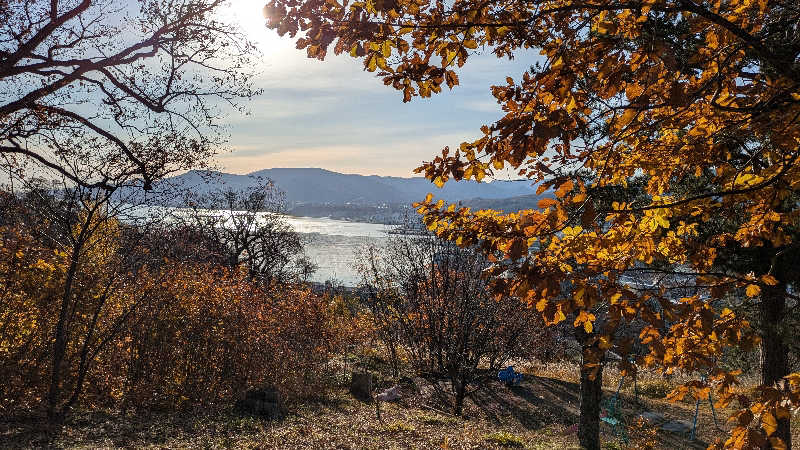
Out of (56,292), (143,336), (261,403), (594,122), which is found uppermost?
(594,122)

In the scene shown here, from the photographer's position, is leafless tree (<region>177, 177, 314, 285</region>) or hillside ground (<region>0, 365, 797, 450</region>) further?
leafless tree (<region>177, 177, 314, 285</region>)

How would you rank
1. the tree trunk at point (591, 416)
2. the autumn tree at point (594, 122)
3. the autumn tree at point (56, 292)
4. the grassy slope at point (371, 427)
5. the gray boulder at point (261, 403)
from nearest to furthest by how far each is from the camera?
the autumn tree at point (594, 122) < the autumn tree at point (56, 292) < the grassy slope at point (371, 427) < the tree trunk at point (591, 416) < the gray boulder at point (261, 403)

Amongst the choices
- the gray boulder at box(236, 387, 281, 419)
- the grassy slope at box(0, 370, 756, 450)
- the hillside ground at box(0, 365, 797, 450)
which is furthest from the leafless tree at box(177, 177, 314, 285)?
the gray boulder at box(236, 387, 281, 419)

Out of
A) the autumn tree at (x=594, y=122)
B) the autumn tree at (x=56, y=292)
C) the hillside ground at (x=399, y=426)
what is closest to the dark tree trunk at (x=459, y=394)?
the hillside ground at (x=399, y=426)

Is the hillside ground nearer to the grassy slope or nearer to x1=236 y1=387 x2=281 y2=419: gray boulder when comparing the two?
the grassy slope

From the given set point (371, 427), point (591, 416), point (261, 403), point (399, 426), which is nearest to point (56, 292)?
point (261, 403)

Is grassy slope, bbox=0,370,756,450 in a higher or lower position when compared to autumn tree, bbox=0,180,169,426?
lower

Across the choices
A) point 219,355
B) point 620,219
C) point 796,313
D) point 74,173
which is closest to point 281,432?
point 219,355

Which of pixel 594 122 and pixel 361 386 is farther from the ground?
pixel 594 122

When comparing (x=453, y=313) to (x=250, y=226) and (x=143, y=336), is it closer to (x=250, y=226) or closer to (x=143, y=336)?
(x=143, y=336)

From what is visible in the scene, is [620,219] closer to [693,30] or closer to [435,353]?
[693,30]

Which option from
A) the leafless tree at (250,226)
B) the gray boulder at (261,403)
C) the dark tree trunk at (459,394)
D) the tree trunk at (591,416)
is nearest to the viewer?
the tree trunk at (591,416)

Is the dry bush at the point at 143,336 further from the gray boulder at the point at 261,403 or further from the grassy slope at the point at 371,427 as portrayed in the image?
the gray boulder at the point at 261,403

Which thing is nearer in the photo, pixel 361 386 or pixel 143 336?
pixel 143 336
